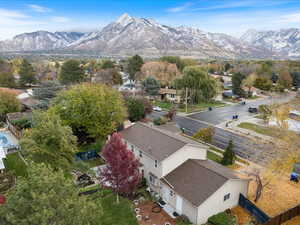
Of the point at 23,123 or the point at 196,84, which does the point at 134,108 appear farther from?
the point at 196,84

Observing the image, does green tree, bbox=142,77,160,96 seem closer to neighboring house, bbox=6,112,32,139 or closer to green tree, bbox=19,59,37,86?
neighboring house, bbox=6,112,32,139

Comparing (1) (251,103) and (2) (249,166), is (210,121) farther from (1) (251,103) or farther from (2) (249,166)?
(1) (251,103)

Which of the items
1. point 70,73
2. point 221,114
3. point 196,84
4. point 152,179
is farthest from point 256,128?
point 70,73

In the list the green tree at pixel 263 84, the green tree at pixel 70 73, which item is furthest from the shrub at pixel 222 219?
the green tree at pixel 263 84

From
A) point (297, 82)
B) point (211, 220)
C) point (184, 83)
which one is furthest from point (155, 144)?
point (297, 82)

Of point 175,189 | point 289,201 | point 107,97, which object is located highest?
point 107,97

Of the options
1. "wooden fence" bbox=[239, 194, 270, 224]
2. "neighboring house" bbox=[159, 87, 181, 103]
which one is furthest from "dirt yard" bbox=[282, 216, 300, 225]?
"neighboring house" bbox=[159, 87, 181, 103]
